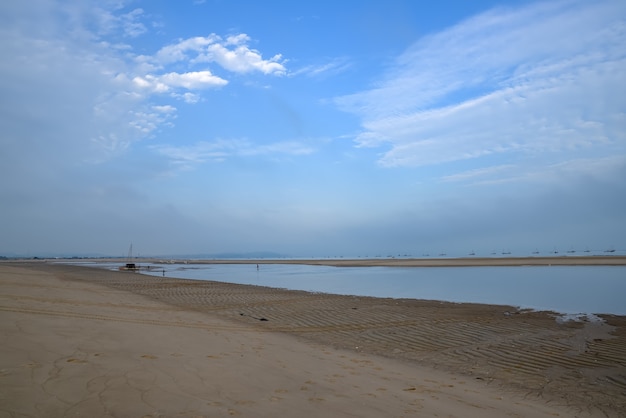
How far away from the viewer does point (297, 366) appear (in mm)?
8352

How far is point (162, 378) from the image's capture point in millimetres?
6219

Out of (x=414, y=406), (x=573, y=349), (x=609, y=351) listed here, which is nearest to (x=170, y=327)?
(x=414, y=406)

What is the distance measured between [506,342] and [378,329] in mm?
3959

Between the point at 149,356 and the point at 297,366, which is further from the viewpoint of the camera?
the point at 297,366

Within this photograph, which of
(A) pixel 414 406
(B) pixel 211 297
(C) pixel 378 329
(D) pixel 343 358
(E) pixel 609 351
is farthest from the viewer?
(B) pixel 211 297

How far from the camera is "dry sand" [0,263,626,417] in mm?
5402

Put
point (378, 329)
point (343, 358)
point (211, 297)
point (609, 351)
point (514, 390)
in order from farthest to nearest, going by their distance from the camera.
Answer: point (211, 297) → point (378, 329) → point (609, 351) → point (343, 358) → point (514, 390)

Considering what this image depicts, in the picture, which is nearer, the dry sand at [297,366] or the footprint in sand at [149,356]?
the dry sand at [297,366]

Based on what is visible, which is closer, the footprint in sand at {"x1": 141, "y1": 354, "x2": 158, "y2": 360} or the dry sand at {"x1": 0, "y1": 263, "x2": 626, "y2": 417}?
the dry sand at {"x1": 0, "y1": 263, "x2": 626, "y2": 417}

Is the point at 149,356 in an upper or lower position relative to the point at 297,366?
upper

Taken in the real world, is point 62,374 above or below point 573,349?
above

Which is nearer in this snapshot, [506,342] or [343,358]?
[343,358]

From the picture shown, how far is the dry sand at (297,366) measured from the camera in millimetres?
5402

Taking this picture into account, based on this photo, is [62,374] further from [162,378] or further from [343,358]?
[343,358]
